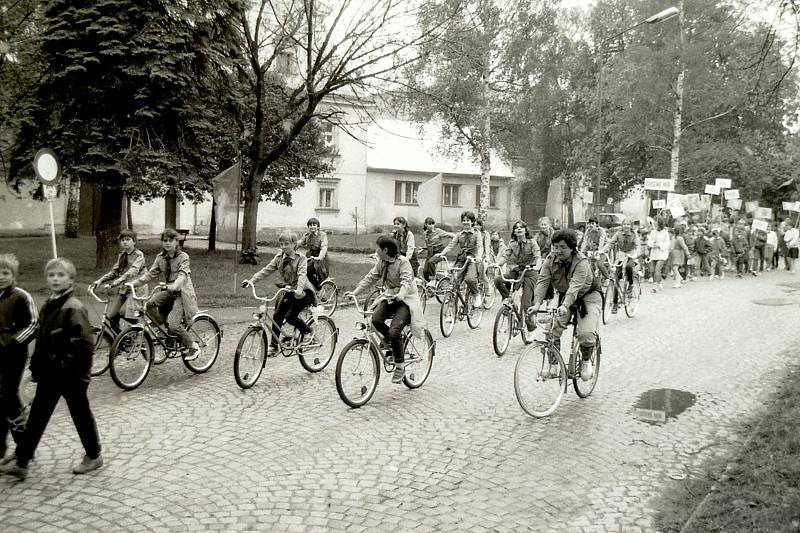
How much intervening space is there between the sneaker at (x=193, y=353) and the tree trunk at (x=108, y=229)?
11.2m

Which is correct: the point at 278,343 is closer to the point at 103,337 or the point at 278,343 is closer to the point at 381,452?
the point at 103,337

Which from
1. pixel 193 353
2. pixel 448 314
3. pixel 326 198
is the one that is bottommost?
pixel 193 353

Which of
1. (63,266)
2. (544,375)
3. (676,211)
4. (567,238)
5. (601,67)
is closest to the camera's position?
(63,266)

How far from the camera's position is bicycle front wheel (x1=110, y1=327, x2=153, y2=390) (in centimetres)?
779

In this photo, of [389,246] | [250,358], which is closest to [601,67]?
[389,246]

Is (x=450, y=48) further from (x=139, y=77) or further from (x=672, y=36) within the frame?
(x=672, y=36)

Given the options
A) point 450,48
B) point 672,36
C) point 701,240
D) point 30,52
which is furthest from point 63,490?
point 672,36

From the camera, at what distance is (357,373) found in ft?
23.9

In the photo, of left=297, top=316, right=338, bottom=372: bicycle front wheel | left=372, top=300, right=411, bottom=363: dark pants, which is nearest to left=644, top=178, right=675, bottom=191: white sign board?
left=297, top=316, right=338, bottom=372: bicycle front wheel

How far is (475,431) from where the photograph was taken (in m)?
6.56

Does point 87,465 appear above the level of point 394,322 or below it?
below

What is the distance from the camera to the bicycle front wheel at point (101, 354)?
27.3 feet

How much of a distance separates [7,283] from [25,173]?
13.4 m

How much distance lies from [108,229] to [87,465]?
1474cm
